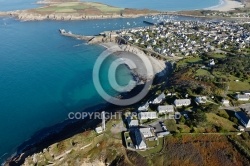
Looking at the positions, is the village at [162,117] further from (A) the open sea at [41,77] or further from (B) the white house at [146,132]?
(A) the open sea at [41,77]

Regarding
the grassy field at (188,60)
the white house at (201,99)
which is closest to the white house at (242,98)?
the white house at (201,99)

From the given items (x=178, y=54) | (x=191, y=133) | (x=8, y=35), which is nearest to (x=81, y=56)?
(x=178, y=54)

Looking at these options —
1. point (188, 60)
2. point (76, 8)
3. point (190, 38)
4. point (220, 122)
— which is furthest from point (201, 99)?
point (76, 8)

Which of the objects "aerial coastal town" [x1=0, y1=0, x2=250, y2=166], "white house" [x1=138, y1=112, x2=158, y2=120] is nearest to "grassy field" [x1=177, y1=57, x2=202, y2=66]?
"aerial coastal town" [x1=0, y1=0, x2=250, y2=166]

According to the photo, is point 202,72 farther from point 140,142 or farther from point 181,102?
point 140,142

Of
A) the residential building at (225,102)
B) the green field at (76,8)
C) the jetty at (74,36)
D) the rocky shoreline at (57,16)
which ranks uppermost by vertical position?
the green field at (76,8)

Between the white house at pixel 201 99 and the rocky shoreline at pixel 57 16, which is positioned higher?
the rocky shoreline at pixel 57 16

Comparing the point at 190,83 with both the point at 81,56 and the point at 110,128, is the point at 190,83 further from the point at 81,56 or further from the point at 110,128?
the point at 81,56
